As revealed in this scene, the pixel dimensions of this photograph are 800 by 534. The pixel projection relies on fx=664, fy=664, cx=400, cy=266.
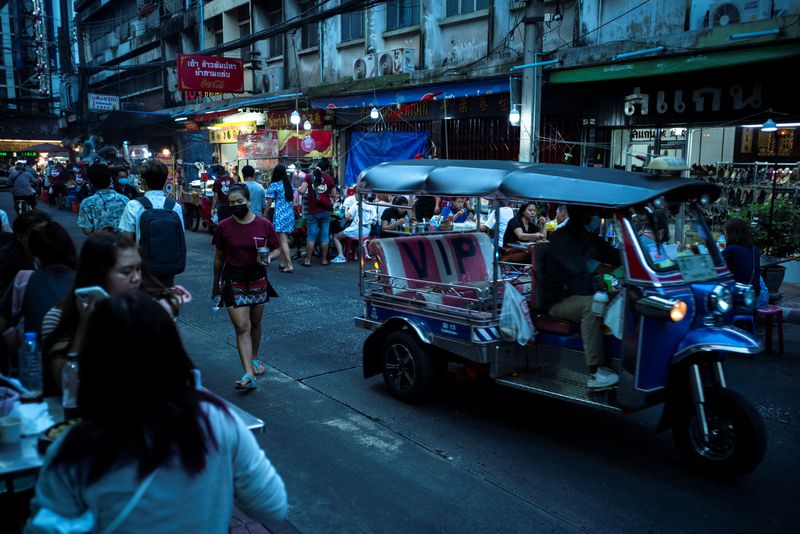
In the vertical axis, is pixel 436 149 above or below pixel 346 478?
above

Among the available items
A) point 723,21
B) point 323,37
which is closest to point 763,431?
point 723,21

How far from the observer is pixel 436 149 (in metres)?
16.7

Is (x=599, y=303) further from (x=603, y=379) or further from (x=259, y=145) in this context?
(x=259, y=145)

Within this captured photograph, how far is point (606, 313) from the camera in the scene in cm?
484

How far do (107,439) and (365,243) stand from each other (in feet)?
16.8

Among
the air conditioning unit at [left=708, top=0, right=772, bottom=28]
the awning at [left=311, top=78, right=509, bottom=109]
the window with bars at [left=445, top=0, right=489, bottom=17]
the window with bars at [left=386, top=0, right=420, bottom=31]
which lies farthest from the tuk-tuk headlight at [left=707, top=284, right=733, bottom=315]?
the window with bars at [left=386, top=0, right=420, bottom=31]

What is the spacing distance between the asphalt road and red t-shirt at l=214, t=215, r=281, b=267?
124cm

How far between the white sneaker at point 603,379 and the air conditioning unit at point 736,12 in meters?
8.31

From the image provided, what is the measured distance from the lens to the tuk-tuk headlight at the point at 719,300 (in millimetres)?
4570

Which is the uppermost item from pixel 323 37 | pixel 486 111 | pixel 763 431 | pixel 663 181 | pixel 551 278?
pixel 323 37

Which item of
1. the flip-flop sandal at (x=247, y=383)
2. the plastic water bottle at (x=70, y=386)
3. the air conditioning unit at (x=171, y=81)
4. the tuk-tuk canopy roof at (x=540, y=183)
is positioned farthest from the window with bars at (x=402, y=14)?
the air conditioning unit at (x=171, y=81)

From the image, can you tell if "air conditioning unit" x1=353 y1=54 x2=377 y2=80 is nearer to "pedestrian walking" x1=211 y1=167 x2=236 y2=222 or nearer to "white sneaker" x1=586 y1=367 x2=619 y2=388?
"pedestrian walking" x1=211 y1=167 x2=236 y2=222

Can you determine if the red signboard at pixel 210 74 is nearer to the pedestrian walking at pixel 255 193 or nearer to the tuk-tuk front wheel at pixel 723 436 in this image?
the pedestrian walking at pixel 255 193

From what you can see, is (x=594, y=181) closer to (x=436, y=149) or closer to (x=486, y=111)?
(x=486, y=111)
